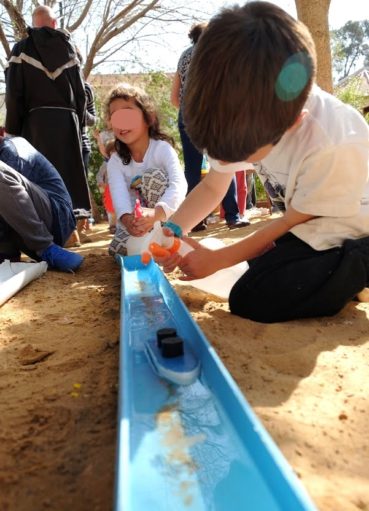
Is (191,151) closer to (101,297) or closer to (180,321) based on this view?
(101,297)

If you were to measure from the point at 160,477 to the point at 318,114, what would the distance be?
1.15 meters

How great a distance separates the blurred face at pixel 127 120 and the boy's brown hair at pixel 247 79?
1.71 m

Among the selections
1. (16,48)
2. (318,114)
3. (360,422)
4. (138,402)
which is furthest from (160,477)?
(16,48)

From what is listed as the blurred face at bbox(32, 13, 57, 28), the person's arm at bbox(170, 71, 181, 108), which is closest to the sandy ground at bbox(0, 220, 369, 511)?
the person's arm at bbox(170, 71, 181, 108)

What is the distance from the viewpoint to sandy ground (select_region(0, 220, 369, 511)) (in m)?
0.79

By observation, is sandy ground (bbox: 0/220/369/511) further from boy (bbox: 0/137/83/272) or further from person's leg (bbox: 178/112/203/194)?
person's leg (bbox: 178/112/203/194)

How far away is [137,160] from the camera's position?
2.93 meters

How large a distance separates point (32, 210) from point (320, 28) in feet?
9.92

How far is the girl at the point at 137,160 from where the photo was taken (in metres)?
2.78

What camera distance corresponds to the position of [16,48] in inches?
142

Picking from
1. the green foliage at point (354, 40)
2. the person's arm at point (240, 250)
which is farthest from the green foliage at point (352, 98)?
the green foliage at point (354, 40)

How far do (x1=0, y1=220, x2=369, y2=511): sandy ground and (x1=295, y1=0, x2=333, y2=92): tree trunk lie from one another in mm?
2978

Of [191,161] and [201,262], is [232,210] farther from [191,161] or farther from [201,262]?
[201,262]

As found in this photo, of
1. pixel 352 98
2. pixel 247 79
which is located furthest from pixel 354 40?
pixel 247 79
